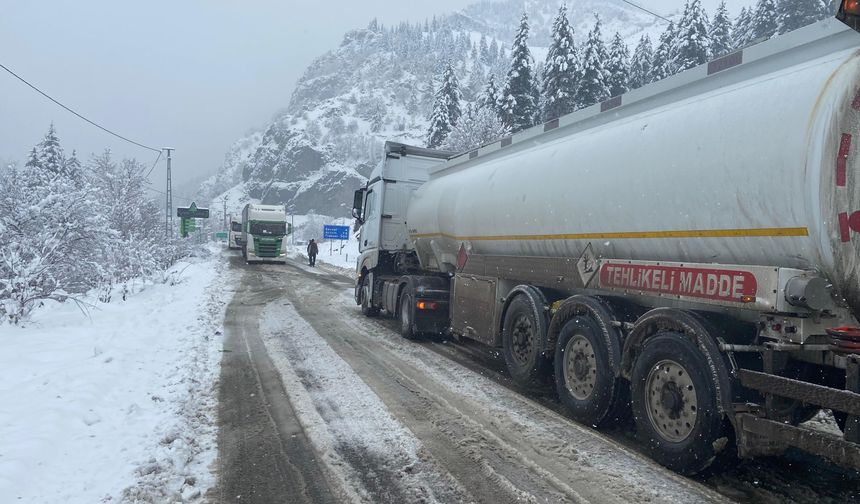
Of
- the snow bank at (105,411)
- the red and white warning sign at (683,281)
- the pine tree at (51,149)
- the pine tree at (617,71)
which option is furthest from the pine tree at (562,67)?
the pine tree at (51,149)

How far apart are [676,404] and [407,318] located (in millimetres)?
6314

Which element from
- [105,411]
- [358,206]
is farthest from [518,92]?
[105,411]

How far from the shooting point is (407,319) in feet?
32.6

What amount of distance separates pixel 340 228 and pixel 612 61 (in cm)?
2627

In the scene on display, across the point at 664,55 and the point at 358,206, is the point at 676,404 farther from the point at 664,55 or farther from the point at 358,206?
the point at 664,55

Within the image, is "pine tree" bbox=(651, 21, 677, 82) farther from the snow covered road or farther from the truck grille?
the snow covered road

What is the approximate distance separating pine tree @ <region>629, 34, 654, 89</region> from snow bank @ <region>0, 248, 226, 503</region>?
1800 inches

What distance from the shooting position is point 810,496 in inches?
147

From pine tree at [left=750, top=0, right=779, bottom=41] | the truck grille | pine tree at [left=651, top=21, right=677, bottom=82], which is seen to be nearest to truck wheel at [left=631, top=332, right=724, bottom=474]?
the truck grille

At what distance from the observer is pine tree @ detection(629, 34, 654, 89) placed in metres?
45.6

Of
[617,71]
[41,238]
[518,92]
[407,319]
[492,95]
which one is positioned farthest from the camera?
[492,95]

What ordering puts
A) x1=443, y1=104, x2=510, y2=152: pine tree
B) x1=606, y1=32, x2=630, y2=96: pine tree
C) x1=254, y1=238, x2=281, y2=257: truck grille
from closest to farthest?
x1=254, y1=238, x2=281, y2=257: truck grille
x1=443, y1=104, x2=510, y2=152: pine tree
x1=606, y1=32, x2=630, y2=96: pine tree

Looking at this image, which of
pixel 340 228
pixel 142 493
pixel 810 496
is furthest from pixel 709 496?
pixel 340 228

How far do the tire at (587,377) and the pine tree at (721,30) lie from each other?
145 ft
